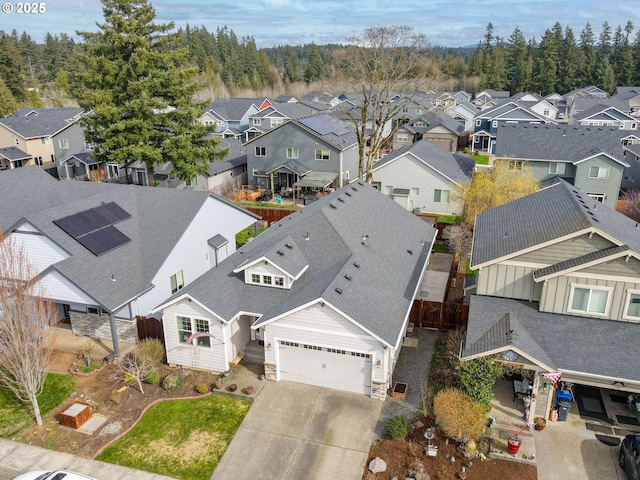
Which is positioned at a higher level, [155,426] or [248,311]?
[248,311]

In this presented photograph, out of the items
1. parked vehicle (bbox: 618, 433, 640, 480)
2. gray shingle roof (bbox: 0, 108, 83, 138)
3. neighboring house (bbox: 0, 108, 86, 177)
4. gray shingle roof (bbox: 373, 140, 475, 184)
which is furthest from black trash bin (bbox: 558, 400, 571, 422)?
gray shingle roof (bbox: 0, 108, 83, 138)

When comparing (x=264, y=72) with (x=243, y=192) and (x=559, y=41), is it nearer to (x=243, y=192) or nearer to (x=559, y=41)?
(x=559, y=41)

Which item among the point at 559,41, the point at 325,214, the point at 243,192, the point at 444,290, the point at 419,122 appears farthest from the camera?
the point at 559,41

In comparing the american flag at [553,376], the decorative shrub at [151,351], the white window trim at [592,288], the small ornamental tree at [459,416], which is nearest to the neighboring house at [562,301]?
the white window trim at [592,288]

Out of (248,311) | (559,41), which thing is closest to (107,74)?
(248,311)

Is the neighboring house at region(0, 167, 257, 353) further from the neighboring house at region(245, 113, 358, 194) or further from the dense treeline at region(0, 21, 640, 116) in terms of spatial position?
the dense treeline at region(0, 21, 640, 116)

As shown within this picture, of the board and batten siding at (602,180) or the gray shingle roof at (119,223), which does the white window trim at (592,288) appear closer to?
the gray shingle roof at (119,223)
